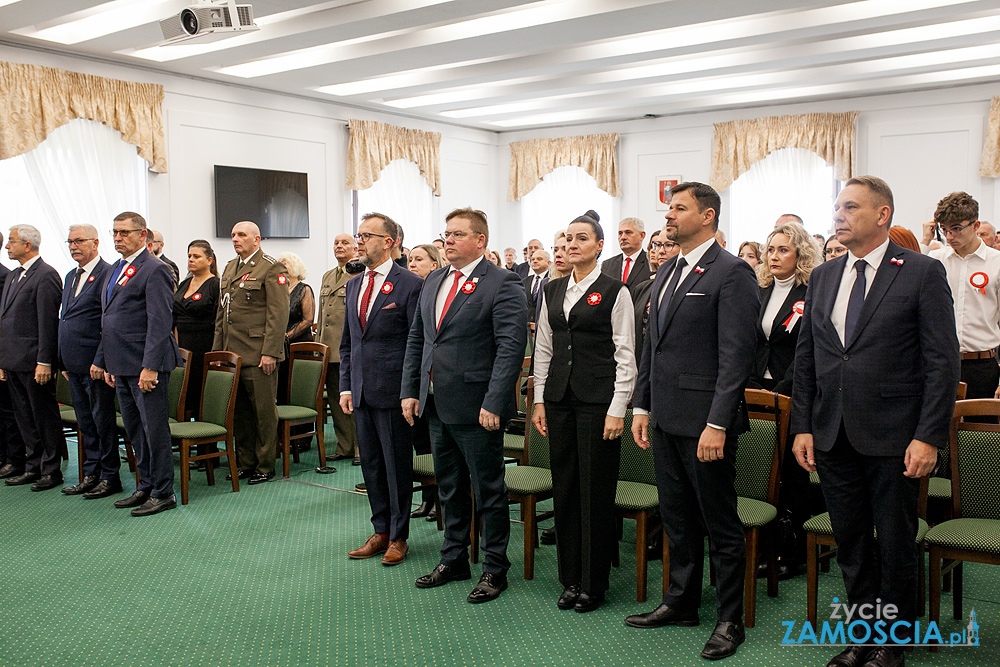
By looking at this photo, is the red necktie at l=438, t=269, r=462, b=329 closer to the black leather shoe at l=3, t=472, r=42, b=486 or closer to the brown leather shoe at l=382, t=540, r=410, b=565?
the brown leather shoe at l=382, t=540, r=410, b=565

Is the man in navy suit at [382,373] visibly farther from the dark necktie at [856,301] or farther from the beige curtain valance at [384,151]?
the beige curtain valance at [384,151]

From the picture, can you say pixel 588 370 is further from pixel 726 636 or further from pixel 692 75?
pixel 692 75

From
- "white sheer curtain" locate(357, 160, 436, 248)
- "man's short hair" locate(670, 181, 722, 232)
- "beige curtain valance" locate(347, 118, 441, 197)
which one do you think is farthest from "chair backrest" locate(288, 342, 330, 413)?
"white sheer curtain" locate(357, 160, 436, 248)

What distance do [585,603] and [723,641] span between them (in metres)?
0.59

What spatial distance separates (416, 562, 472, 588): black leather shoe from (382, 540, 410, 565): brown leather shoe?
26 cm

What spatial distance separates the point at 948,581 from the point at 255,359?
4.06 metres

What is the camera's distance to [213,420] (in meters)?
5.20

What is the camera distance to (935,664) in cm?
272

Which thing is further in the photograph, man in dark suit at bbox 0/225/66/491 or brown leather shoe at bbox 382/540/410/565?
man in dark suit at bbox 0/225/66/491

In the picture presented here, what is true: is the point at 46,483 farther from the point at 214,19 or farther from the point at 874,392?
the point at 874,392

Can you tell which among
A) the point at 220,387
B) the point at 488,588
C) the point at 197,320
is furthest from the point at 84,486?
the point at 488,588

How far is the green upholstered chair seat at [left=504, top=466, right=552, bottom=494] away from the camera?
3.56 metres

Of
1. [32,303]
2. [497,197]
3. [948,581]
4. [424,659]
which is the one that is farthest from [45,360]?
[497,197]

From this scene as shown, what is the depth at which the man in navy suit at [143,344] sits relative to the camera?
4652 mm
